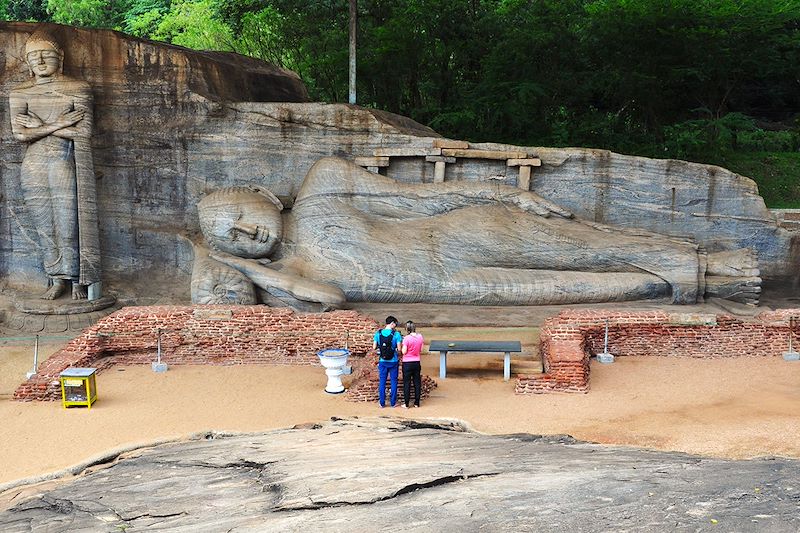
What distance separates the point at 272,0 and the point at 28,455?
15709 mm

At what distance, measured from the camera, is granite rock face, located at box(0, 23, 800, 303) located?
1189 cm

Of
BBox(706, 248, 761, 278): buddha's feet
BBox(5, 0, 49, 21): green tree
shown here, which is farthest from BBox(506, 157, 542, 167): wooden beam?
BBox(5, 0, 49, 21): green tree

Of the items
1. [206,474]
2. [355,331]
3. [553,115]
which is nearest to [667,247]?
[355,331]

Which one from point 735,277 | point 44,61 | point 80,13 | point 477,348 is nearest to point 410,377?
point 477,348

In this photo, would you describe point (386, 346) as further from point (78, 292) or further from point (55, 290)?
point (55, 290)

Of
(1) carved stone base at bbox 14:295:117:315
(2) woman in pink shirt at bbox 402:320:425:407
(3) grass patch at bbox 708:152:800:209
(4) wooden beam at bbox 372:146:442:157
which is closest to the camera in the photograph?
(2) woman in pink shirt at bbox 402:320:425:407

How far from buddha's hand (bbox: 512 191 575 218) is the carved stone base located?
6514mm

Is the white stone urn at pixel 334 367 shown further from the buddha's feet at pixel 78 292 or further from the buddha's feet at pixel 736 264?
the buddha's feet at pixel 736 264

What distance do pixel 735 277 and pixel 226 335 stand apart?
702cm

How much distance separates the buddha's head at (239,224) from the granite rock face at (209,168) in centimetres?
42

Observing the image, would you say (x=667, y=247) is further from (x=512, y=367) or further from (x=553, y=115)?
(x=553, y=115)

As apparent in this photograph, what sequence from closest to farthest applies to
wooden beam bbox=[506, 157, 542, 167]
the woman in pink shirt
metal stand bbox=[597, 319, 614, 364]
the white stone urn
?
the woman in pink shirt
the white stone urn
metal stand bbox=[597, 319, 614, 364]
wooden beam bbox=[506, 157, 542, 167]

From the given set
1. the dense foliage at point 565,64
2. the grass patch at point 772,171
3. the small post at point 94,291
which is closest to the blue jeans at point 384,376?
the small post at point 94,291

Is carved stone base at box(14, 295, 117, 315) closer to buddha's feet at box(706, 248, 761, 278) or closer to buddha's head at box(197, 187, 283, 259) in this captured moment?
buddha's head at box(197, 187, 283, 259)
